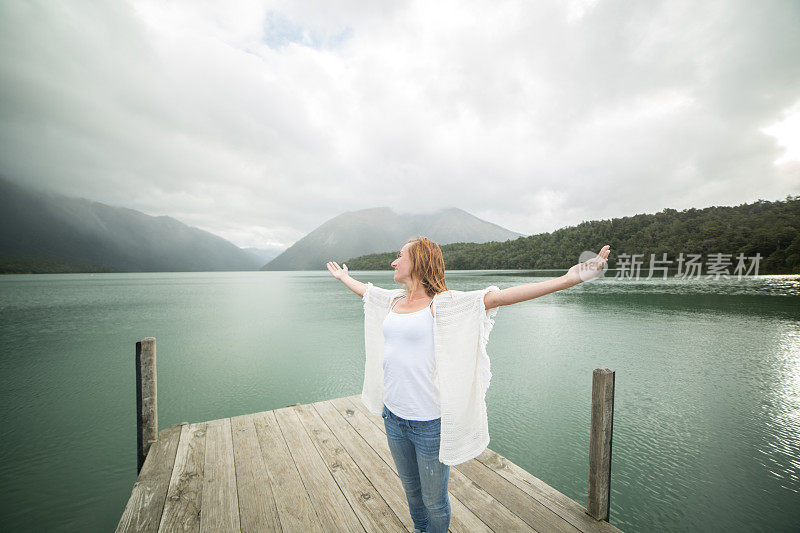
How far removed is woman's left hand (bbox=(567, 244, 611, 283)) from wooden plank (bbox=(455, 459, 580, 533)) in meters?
2.32

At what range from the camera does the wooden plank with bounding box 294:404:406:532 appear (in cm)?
275

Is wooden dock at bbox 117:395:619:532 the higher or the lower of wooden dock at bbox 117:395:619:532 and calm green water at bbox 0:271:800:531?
the higher

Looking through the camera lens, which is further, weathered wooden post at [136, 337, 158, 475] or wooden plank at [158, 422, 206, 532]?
weathered wooden post at [136, 337, 158, 475]

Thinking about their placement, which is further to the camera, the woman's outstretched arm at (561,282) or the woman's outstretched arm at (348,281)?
the woman's outstretched arm at (348,281)

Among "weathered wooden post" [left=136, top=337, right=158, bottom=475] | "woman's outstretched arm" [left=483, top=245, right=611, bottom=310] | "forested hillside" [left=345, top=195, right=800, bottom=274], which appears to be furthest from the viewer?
"forested hillside" [left=345, top=195, right=800, bottom=274]

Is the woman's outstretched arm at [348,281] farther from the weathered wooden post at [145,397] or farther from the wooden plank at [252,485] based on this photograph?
the weathered wooden post at [145,397]

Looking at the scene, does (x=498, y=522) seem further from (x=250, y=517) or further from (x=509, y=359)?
(x=509, y=359)

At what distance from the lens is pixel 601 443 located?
9.34 ft

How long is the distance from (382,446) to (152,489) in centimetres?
233

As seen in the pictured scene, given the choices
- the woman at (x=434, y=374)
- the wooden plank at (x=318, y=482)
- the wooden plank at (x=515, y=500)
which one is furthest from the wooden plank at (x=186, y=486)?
the wooden plank at (x=515, y=500)

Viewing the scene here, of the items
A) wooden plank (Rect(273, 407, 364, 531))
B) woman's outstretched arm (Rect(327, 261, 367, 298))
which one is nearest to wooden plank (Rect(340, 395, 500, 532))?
wooden plank (Rect(273, 407, 364, 531))

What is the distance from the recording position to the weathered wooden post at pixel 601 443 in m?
2.77

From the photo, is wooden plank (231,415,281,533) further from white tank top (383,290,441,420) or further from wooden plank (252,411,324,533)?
white tank top (383,290,441,420)

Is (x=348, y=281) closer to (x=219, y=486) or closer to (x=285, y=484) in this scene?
(x=285, y=484)
